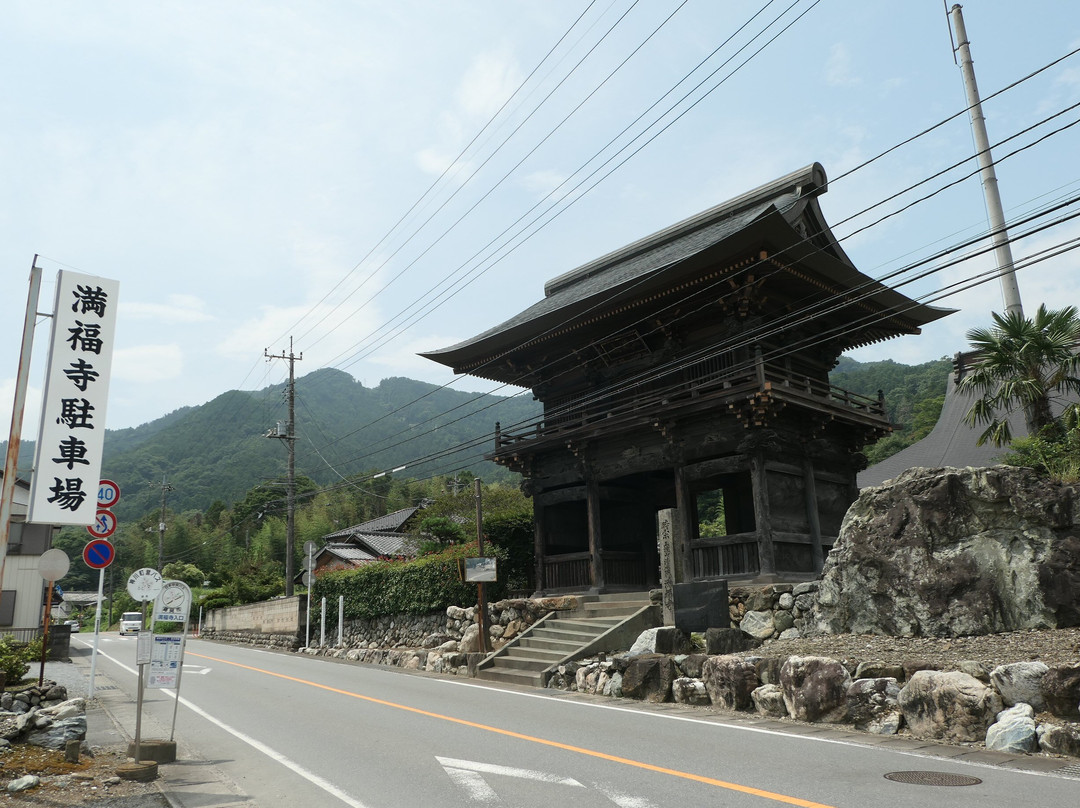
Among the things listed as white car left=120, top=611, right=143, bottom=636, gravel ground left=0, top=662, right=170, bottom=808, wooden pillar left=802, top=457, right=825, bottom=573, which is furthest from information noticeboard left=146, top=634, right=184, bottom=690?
white car left=120, top=611, right=143, bottom=636

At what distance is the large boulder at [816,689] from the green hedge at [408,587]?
1354 centimetres

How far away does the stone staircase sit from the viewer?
1650cm

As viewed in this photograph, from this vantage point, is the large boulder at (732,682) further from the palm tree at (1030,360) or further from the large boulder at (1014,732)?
the palm tree at (1030,360)

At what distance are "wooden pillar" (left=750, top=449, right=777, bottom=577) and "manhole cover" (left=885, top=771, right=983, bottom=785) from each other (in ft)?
33.8

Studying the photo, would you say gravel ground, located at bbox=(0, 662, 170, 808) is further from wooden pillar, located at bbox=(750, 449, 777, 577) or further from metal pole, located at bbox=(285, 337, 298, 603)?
metal pole, located at bbox=(285, 337, 298, 603)

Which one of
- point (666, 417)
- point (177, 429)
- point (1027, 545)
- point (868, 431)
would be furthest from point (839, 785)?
point (177, 429)

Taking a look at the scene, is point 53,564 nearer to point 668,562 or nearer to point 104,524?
point 104,524

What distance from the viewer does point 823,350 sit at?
69.9 ft

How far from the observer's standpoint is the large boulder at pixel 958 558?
11.1 metres

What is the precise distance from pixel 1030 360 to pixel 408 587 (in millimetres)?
18732

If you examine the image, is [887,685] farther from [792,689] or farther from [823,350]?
[823,350]

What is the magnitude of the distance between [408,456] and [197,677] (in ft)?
355

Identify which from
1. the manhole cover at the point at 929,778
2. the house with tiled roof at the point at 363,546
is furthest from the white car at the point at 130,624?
the manhole cover at the point at 929,778

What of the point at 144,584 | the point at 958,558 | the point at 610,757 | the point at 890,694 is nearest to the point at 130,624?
the point at 144,584
